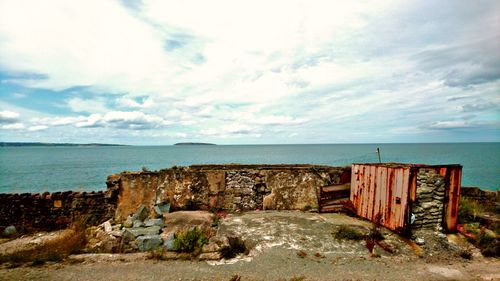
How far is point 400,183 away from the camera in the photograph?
6949 millimetres

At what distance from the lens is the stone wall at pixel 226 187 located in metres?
9.30

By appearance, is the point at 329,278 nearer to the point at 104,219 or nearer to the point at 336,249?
the point at 336,249

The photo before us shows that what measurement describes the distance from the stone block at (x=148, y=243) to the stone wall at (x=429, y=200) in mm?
6544

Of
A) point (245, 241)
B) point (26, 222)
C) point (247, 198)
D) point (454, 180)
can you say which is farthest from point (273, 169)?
point (26, 222)

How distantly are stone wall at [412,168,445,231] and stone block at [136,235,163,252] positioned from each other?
654cm

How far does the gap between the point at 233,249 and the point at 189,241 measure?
1.12 metres

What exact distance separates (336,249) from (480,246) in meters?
3.63

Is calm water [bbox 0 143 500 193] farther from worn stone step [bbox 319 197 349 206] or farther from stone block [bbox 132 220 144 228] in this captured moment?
worn stone step [bbox 319 197 349 206]

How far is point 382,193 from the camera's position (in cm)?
750

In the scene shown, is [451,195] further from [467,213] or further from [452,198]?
[467,213]

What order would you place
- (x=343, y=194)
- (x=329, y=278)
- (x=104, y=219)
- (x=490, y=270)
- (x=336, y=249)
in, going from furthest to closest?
1. (x=104, y=219)
2. (x=343, y=194)
3. (x=336, y=249)
4. (x=490, y=270)
5. (x=329, y=278)

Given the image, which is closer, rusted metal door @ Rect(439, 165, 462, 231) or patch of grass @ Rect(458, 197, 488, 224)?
rusted metal door @ Rect(439, 165, 462, 231)

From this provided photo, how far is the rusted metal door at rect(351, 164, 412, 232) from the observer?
685cm

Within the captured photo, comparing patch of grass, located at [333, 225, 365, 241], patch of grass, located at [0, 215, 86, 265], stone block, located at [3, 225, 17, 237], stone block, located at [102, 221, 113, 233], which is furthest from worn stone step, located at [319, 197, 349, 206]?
stone block, located at [3, 225, 17, 237]
